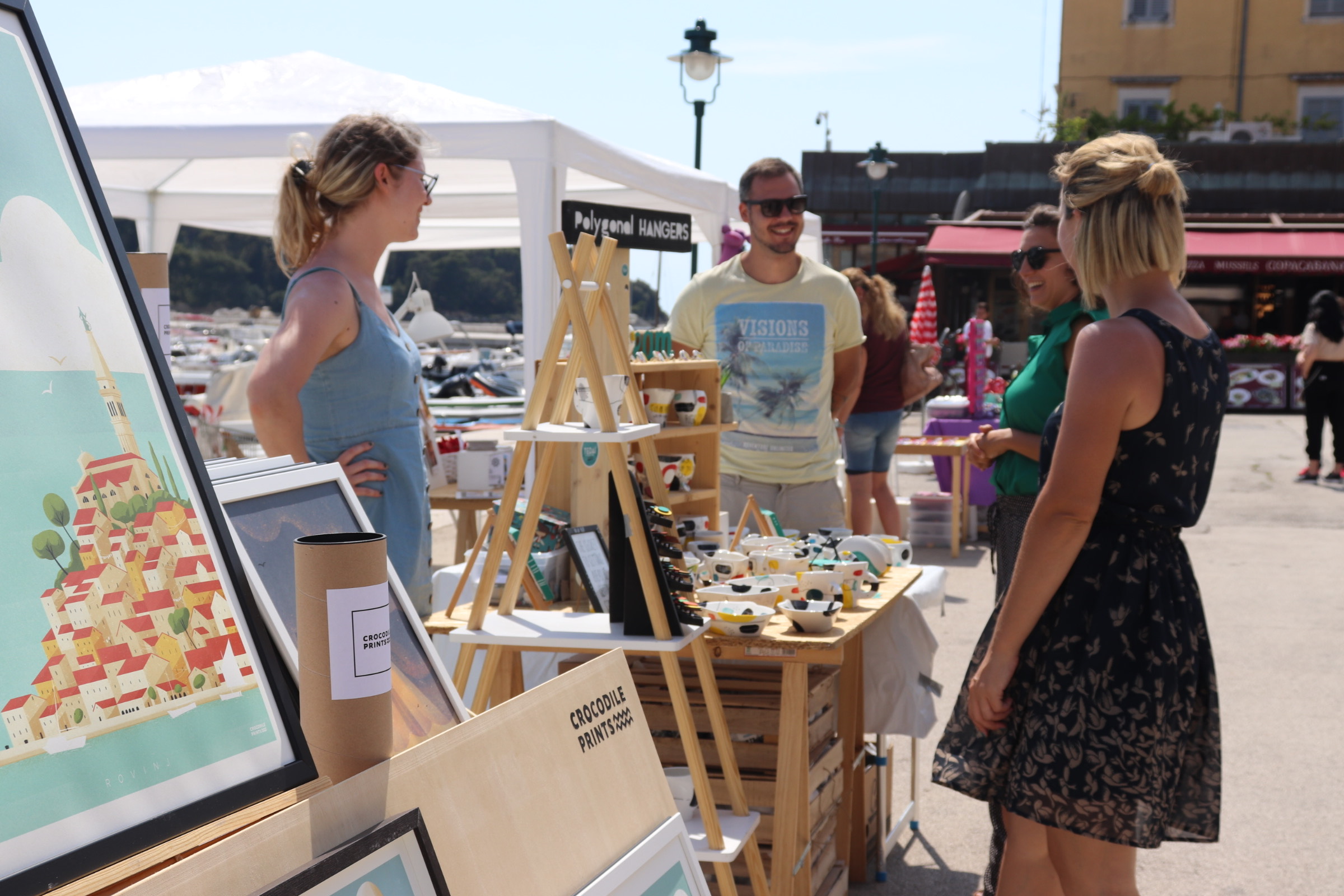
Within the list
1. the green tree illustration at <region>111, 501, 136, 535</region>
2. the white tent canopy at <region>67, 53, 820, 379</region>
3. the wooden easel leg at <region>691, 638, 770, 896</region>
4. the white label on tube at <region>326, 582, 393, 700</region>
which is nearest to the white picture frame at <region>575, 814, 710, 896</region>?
the white label on tube at <region>326, 582, 393, 700</region>

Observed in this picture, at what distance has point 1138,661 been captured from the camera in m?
2.17

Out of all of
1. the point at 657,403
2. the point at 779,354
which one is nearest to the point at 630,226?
the point at 657,403

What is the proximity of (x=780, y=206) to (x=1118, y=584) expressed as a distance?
7.19 ft

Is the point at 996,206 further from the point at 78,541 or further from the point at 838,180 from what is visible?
the point at 78,541

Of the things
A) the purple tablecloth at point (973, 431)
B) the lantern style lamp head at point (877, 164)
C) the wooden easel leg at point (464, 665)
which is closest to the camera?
the wooden easel leg at point (464, 665)

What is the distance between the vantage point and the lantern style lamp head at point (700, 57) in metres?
10.9

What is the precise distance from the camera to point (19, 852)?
2.81 ft

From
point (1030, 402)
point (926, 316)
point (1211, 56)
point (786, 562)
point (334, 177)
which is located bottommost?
point (786, 562)

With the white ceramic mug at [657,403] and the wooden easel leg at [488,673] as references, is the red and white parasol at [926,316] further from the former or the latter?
the wooden easel leg at [488,673]

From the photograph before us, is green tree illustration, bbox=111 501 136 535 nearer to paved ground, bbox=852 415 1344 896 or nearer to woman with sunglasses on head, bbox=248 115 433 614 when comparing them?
woman with sunglasses on head, bbox=248 115 433 614

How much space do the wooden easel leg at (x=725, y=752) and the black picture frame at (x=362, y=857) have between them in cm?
137

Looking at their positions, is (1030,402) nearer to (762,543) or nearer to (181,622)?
(762,543)

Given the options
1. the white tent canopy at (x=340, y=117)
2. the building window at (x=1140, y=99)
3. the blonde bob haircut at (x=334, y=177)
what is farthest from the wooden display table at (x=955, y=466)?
the building window at (x=1140, y=99)

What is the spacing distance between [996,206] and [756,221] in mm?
23675
